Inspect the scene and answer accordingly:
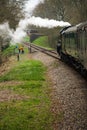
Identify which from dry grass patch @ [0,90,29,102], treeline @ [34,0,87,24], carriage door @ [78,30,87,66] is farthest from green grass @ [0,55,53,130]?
treeline @ [34,0,87,24]

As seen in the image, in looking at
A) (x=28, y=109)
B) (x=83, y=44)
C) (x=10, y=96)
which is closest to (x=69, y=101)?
(x=28, y=109)

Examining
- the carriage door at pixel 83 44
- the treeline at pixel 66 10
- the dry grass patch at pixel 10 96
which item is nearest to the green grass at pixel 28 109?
the dry grass patch at pixel 10 96

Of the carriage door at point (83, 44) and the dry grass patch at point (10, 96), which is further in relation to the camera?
the carriage door at point (83, 44)

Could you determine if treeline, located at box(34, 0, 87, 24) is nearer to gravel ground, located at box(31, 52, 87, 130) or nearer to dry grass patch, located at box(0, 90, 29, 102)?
gravel ground, located at box(31, 52, 87, 130)

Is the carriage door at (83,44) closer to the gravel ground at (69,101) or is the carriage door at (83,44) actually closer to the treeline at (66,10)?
the gravel ground at (69,101)

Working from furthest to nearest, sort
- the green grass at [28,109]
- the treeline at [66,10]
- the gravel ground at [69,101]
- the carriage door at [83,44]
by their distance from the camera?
the treeline at [66,10] < the carriage door at [83,44] < the green grass at [28,109] < the gravel ground at [69,101]

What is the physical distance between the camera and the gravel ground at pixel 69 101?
11.8 metres

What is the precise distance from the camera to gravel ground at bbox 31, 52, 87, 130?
11820mm

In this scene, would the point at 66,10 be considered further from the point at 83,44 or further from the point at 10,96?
the point at 10,96

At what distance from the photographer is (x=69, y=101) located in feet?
49.1

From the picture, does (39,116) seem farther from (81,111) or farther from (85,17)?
(85,17)

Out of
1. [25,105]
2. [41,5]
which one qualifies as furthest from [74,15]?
[25,105]

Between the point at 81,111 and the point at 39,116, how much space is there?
1351mm

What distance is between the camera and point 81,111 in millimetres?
12961
